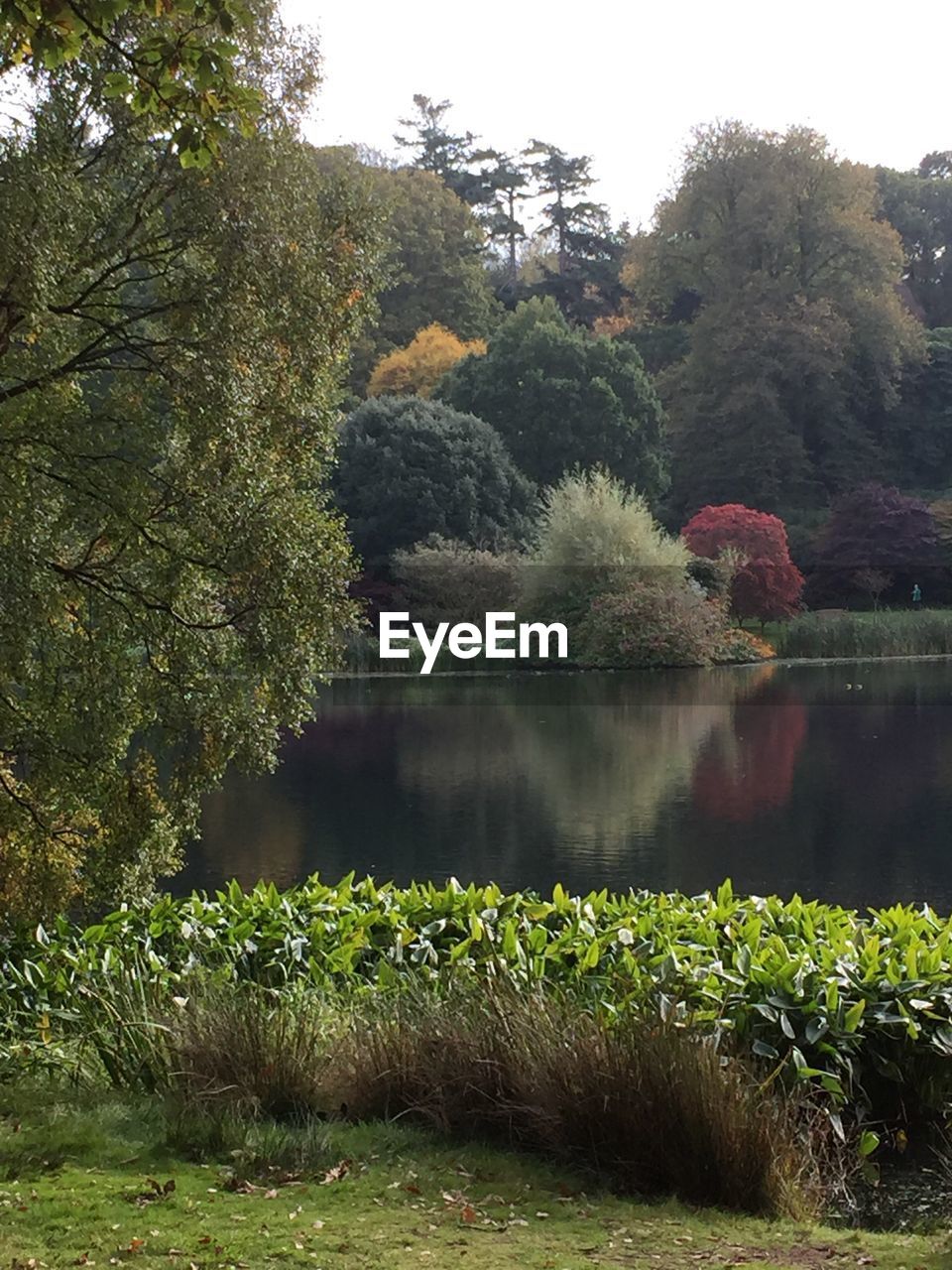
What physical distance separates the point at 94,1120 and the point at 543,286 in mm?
42557

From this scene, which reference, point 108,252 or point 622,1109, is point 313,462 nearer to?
point 108,252

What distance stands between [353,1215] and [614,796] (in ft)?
36.0

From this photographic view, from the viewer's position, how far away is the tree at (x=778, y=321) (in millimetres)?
38406

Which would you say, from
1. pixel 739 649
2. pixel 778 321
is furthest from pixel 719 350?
pixel 739 649

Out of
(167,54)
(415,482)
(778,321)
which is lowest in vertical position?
(167,54)

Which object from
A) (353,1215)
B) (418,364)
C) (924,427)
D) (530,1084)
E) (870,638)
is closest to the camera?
(353,1215)

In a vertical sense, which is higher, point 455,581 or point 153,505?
point 455,581

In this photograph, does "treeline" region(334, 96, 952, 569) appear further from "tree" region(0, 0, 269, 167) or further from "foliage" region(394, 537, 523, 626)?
"tree" region(0, 0, 269, 167)

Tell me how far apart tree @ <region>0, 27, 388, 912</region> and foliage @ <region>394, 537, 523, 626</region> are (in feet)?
76.5

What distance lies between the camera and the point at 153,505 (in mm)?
6004

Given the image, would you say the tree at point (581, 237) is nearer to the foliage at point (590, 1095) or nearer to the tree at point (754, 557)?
the tree at point (754, 557)

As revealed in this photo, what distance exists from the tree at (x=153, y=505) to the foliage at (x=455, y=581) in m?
23.3

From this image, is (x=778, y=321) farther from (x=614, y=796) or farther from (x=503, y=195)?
(x=614, y=796)

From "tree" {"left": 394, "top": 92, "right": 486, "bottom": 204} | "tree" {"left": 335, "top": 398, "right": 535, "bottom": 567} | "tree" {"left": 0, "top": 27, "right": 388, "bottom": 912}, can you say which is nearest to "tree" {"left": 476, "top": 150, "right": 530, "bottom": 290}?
"tree" {"left": 394, "top": 92, "right": 486, "bottom": 204}
